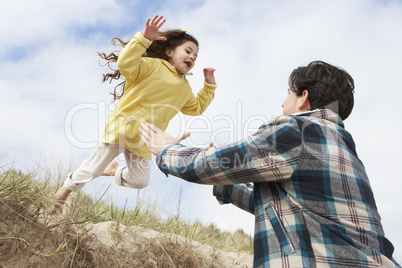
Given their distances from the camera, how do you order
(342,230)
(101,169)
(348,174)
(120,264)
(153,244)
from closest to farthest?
1. (342,230)
2. (348,174)
3. (120,264)
4. (153,244)
5. (101,169)

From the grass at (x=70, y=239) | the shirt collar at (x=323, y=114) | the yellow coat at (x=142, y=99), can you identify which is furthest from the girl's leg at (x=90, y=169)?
the shirt collar at (x=323, y=114)

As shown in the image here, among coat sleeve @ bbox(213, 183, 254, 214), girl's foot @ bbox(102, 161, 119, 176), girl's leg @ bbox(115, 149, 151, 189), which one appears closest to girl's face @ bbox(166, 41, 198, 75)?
girl's leg @ bbox(115, 149, 151, 189)

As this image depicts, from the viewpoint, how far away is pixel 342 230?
5.73ft

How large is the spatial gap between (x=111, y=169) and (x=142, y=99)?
0.97 metres

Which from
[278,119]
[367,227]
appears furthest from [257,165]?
[367,227]

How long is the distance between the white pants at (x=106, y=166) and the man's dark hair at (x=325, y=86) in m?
2.13

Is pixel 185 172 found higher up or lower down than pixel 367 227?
higher up

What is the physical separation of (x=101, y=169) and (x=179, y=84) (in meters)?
1.19

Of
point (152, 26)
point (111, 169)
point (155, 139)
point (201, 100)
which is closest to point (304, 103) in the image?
point (155, 139)

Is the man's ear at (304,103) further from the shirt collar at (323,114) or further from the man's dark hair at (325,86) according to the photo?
the shirt collar at (323,114)

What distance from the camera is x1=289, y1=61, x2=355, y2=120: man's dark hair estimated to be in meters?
2.23

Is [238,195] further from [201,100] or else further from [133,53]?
[201,100]

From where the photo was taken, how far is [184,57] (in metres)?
4.09

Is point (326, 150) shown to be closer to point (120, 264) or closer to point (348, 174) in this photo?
point (348, 174)
